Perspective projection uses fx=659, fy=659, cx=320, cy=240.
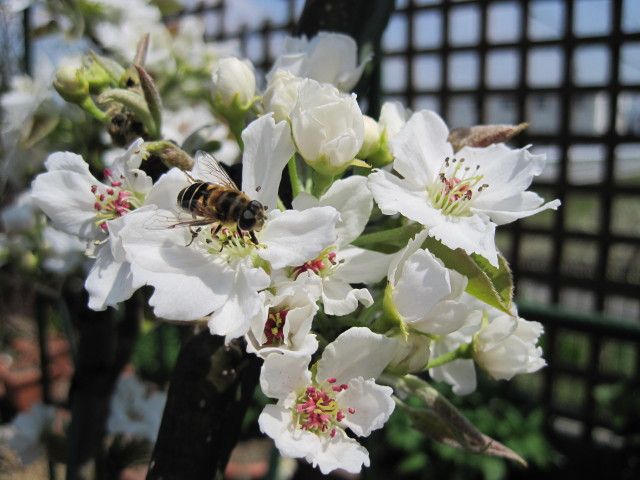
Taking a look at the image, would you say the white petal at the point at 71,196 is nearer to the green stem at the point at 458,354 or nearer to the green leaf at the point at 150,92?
the green leaf at the point at 150,92

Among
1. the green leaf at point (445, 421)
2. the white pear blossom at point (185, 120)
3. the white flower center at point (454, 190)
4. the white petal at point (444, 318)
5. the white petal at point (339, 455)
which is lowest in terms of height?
the green leaf at point (445, 421)

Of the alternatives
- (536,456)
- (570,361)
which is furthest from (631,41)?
(536,456)

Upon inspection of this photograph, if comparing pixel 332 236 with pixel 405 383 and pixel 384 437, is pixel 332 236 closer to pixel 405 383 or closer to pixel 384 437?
pixel 405 383

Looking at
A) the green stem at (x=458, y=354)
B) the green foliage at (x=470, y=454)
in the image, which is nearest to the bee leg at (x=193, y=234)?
the green stem at (x=458, y=354)

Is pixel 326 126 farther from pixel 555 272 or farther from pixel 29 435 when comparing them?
pixel 555 272

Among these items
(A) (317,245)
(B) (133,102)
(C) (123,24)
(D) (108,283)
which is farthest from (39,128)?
(A) (317,245)

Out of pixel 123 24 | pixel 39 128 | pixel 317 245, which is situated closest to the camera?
pixel 317 245
